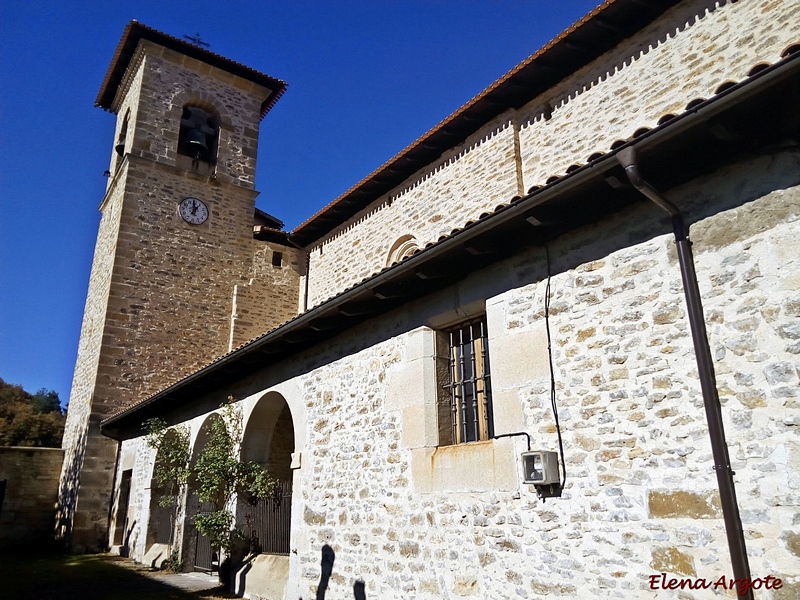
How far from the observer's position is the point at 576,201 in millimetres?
4641

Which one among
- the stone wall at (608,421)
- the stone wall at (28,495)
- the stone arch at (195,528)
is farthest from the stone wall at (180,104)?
the stone wall at (608,421)

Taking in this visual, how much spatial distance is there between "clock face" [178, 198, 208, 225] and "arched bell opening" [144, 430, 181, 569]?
710 centimetres

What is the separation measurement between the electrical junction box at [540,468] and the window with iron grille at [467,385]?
0.81 m

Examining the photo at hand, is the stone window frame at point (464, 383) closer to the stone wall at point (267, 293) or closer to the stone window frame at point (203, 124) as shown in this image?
the stone wall at point (267, 293)

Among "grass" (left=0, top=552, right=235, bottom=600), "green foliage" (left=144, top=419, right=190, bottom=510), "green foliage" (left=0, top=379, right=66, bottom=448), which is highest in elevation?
"green foliage" (left=0, top=379, right=66, bottom=448)

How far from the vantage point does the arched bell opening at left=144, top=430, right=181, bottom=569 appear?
35.7 feet

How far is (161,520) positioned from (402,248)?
7076 mm

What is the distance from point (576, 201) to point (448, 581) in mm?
3233

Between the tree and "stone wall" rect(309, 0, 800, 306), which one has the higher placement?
"stone wall" rect(309, 0, 800, 306)

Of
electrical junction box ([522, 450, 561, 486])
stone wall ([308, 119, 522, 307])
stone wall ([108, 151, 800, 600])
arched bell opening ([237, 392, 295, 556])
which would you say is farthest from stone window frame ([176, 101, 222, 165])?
electrical junction box ([522, 450, 561, 486])

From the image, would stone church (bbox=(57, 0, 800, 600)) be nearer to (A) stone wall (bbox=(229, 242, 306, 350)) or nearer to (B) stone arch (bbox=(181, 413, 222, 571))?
(B) stone arch (bbox=(181, 413, 222, 571))

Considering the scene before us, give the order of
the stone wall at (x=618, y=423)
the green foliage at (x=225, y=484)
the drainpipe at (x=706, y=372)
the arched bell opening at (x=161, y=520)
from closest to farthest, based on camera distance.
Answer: the drainpipe at (x=706, y=372)
the stone wall at (x=618, y=423)
the green foliage at (x=225, y=484)
the arched bell opening at (x=161, y=520)

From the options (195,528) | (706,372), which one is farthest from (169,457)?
(706,372)

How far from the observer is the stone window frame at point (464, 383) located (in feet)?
17.9
